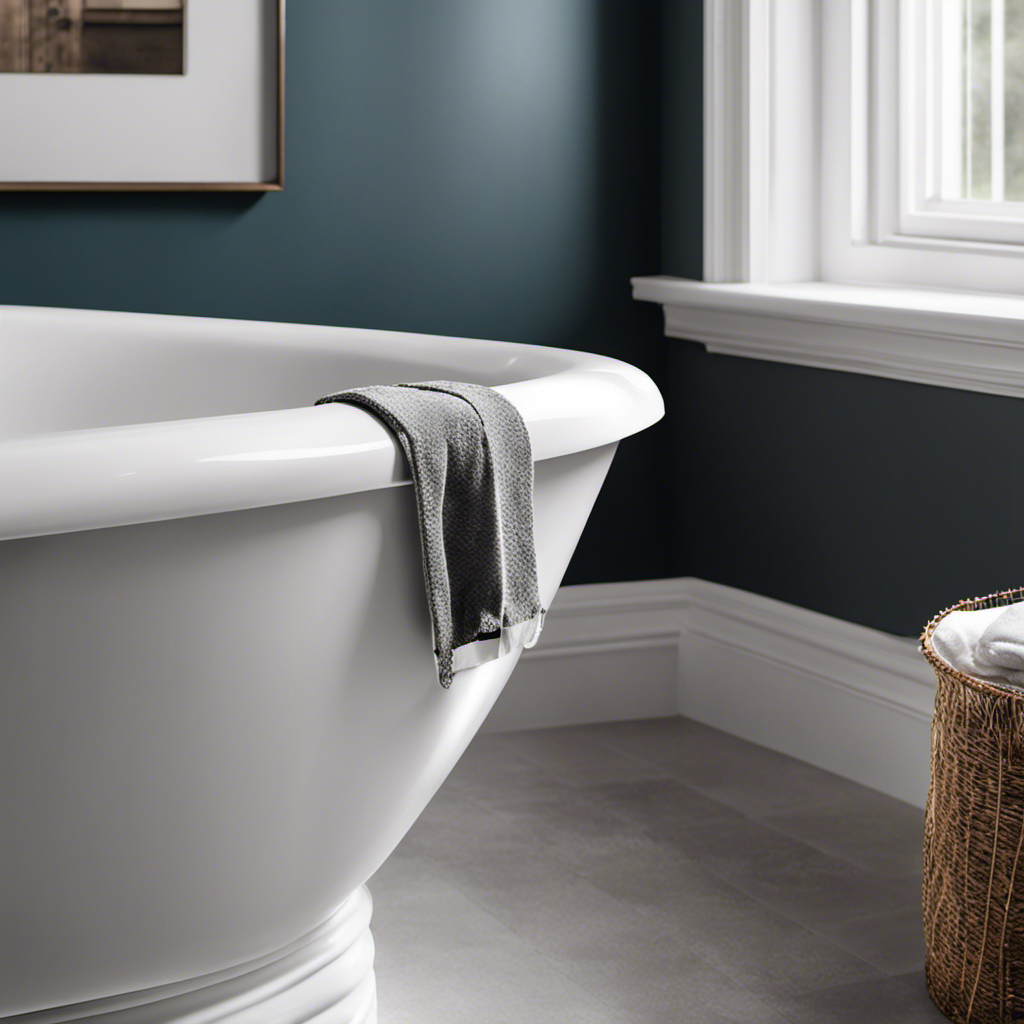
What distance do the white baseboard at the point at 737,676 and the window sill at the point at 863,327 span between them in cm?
38

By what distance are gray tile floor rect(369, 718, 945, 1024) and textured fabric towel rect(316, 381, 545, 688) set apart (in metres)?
0.52

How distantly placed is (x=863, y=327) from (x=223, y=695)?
126cm

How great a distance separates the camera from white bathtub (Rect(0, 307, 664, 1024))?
98 cm

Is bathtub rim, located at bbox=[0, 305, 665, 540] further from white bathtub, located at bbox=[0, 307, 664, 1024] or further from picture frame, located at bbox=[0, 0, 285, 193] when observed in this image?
picture frame, located at bbox=[0, 0, 285, 193]

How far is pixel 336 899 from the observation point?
135cm

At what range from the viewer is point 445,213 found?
2.35 m

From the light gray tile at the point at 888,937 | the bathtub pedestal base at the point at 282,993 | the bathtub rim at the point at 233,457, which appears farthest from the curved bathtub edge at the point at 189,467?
the light gray tile at the point at 888,937

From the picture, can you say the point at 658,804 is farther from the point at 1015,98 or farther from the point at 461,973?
the point at 1015,98

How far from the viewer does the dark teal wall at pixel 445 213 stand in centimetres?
221

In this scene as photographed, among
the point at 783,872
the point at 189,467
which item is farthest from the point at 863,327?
the point at 189,467

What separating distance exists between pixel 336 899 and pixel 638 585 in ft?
4.08

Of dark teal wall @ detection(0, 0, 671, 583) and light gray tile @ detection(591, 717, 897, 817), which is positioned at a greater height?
dark teal wall @ detection(0, 0, 671, 583)

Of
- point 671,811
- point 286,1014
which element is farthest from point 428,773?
point 671,811

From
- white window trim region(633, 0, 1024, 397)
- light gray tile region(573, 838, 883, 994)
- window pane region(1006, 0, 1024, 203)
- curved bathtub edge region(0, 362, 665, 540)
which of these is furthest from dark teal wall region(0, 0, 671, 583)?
curved bathtub edge region(0, 362, 665, 540)
